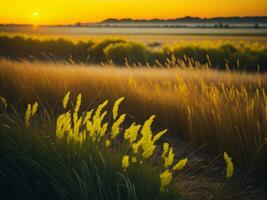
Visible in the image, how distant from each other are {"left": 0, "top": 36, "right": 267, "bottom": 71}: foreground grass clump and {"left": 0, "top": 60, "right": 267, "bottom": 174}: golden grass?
11.3 ft

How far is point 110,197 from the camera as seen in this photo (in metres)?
2.00

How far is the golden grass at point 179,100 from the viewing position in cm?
329

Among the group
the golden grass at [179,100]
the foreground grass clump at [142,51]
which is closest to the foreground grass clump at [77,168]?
the golden grass at [179,100]

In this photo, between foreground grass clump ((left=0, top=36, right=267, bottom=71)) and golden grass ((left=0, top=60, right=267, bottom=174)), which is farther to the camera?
foreground grass clump ((left=0, top=36, right=267, bottom=71))

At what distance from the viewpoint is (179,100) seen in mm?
4145

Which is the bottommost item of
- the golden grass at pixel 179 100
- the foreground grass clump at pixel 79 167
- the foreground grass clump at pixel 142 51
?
the foreground grass clump at pixel 142 51

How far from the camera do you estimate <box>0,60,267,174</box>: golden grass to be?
329 cm

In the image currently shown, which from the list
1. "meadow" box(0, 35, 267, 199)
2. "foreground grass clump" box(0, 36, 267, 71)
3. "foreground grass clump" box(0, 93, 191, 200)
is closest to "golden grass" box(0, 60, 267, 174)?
"meadow" box(0, 35, 267, 199)

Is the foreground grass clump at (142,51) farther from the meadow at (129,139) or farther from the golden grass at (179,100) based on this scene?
the meadow at (129,139)

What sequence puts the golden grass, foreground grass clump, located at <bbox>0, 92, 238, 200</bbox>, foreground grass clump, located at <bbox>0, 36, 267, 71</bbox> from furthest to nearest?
1. foreground grass clump, located at <bbox>0, 36, 267, 71</bbox>
2. the golden grass
3. foreground grass clump, located at <bbox>0, 92, 238, 200</bbox>

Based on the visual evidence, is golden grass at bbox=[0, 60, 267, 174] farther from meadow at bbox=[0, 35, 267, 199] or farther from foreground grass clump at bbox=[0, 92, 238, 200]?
foreground grass clump at bbox=[0, 92, 238, 200]

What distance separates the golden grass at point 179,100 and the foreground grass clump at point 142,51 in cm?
344

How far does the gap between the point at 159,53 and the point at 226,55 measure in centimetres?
252

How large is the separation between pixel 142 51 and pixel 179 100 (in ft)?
35.1
